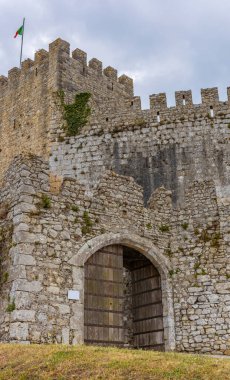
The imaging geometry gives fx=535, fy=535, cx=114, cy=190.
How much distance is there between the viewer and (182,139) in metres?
20.9

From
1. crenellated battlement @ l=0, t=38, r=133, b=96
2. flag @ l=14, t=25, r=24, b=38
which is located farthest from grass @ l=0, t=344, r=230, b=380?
flag @ l=14, t=25, r=24, b=38

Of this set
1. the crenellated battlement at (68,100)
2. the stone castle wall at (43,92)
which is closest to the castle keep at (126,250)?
the crenellated battlement at (68,100)

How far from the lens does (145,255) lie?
47.3 feet

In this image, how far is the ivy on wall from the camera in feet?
73.4

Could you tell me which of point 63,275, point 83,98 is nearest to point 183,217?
point 63,275

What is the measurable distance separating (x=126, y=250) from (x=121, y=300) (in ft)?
5.33

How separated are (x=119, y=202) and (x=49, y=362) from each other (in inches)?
251

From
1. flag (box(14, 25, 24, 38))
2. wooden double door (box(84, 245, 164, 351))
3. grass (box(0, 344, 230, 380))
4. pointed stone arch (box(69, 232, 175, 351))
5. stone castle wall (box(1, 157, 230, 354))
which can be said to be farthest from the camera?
flag (box(14, 25, 24, 38))

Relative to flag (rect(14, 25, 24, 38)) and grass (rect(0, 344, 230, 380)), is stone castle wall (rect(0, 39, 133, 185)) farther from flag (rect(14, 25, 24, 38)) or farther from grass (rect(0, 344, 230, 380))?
grass (rect(0, 344, 230, 380))

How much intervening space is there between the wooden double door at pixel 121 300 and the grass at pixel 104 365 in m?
3.88

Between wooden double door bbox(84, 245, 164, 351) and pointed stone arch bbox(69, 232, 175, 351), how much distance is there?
0.22 meters

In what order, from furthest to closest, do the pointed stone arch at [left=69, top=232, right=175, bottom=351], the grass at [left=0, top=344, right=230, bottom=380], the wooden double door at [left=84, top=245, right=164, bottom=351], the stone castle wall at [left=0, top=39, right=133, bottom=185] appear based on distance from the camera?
1. the stone castle wall at [left=0, top=39, right=133, bottom=185]
2. the wooden double door at [left=84, top=245, right=164, bottom=351]
3. the pointed stone arch at [left=69, top=232, right=175, bottom=351]
4. the grass at [left=0, top=344, right=230, bottom=380]

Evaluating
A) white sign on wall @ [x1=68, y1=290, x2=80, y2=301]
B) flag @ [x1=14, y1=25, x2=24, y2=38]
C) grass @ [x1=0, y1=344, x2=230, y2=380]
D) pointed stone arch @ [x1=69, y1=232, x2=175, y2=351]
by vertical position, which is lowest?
grass @ [x1=0, y1=344, x2=230, y2=380]

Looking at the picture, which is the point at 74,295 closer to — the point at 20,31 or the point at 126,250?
the point at 126,250
